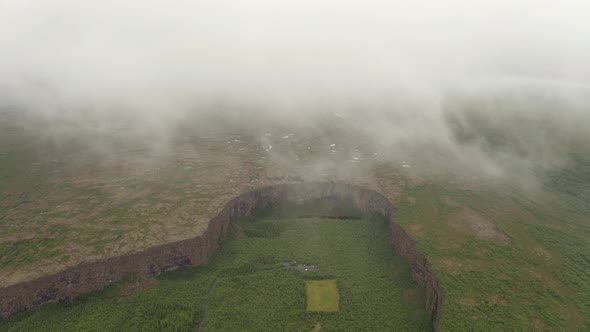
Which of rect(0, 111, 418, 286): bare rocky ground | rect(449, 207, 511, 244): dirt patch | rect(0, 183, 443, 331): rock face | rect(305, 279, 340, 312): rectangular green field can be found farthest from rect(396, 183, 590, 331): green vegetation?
rect(305, 279, 340, 312): rectangular green field

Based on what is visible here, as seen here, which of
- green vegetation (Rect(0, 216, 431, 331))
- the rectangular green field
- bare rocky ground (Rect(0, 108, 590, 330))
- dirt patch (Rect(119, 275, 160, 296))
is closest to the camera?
green vegetation (Rect(0, 216, 431, 331))

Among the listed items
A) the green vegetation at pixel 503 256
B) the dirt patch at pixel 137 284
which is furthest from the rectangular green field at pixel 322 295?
the dirt patch at pixel 137 284

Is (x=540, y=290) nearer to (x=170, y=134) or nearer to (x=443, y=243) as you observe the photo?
(x=443, y=243)

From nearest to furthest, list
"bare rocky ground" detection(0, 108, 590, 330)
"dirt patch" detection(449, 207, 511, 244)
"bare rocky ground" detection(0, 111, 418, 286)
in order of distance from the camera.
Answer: "bare rocky ground" detection(0, 108, 590, 330), "bare rocky ground" detection(0, 111, 418, 286), "dirt patch" detection(449, 207, 511, 244)

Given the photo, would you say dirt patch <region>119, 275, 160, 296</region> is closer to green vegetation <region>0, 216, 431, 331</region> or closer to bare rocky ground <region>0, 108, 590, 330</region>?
green vegetation <region>0, 216, 431, 331</region>

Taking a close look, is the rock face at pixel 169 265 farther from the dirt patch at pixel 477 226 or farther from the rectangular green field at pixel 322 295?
→ the rectangular green field at pixel 322 295

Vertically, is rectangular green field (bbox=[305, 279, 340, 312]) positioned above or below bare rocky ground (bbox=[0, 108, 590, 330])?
below

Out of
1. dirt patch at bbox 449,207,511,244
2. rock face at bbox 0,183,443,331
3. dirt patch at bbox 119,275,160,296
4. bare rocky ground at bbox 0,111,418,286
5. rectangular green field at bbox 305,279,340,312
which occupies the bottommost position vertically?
rectangular green field at bbox 305,279,340,312

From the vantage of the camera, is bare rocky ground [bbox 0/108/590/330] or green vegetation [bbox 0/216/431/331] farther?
bare rocky ground [bbox 0/108/590/330]

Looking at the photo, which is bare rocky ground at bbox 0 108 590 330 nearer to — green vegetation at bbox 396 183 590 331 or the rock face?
green vegetation at bbox 396 183 590 331
